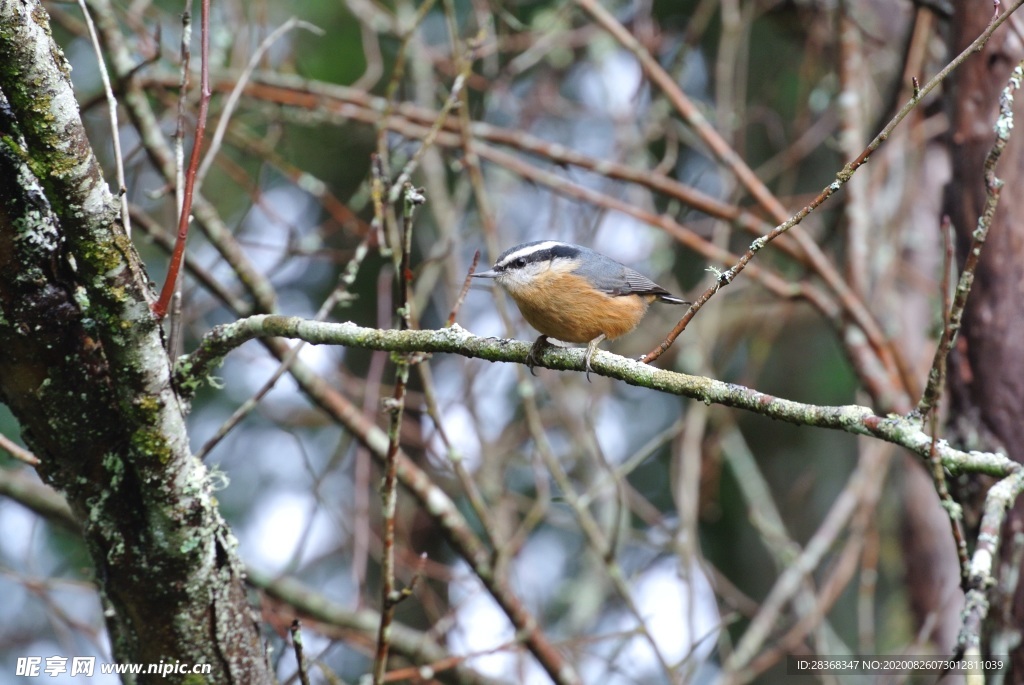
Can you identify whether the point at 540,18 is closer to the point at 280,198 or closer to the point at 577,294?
the point at 280,198

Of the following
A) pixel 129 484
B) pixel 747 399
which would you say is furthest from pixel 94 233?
pixel 747 399

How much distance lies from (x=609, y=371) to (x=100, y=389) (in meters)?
1.24

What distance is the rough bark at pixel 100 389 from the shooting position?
2010 millimetres

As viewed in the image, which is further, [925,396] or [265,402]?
[265,402]

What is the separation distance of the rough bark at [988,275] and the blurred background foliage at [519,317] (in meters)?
0.85

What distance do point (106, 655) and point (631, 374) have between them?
7.16 ft

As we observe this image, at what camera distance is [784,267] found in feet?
25.0

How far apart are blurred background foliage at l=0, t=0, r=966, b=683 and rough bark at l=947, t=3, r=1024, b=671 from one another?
2.80 ft

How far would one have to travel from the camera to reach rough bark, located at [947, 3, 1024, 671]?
3266 mm

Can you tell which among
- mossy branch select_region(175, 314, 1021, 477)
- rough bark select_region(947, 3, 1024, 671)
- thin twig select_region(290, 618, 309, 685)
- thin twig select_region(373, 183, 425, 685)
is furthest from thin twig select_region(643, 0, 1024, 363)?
rough bark select_region(947, 3, 1024, 671)

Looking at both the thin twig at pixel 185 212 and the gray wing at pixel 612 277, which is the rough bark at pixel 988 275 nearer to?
the gray wing at pixel 612 277

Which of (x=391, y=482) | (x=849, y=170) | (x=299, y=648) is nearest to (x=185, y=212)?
(x=391, y=482)

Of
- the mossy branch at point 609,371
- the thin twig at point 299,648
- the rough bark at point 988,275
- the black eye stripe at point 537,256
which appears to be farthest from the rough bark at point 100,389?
the rough bark at point 988,275

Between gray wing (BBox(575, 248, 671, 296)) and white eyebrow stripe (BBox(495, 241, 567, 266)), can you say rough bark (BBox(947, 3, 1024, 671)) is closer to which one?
gray wing (BBox(575, 248, 671, 296))
